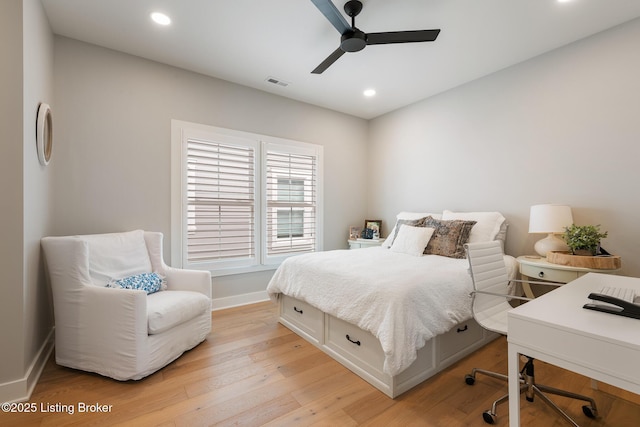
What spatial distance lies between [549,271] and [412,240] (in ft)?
3.84

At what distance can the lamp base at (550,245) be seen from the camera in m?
2.60

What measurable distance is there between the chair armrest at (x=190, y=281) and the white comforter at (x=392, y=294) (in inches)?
29.5

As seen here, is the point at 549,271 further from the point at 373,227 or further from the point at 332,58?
the point at 332,58

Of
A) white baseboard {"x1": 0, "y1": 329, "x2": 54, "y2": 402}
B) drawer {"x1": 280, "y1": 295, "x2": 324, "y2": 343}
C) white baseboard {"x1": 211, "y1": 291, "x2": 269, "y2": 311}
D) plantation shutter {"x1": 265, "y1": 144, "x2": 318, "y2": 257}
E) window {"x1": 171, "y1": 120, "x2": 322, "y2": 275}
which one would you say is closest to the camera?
white baseboard {"x1": 0, "y1": 329, "x2": 54, "y2": 402}

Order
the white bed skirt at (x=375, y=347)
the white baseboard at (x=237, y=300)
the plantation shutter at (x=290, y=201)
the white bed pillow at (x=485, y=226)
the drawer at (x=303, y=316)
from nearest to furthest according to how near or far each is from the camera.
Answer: the white bed skirt at (x=375, y=347)
the drawer at (x=303, y=316)
the white bed pillow at (x=485, y=226)
the white baseboard at (x=237, y=300)
the plantation shutter at (x=290, y=201)

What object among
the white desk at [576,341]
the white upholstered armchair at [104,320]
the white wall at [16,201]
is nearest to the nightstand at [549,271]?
the white desk at [576,341]

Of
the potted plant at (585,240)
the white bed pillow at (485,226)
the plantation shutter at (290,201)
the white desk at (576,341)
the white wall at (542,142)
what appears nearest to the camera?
the white desk at (576,341)

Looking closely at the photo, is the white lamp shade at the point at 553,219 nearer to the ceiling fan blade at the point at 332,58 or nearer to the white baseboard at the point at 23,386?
the ceiling fan blade at the point at 332,58

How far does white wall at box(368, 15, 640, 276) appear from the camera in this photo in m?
2.41

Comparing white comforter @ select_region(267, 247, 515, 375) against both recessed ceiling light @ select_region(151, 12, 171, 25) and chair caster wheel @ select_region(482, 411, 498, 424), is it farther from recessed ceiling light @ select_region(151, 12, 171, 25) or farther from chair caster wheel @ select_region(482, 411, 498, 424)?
recessed ceiling light @ select_region(151, 12, 171, 25)

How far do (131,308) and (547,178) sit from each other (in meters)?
3.85

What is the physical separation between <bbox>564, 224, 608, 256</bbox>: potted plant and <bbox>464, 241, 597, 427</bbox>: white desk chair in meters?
0.62

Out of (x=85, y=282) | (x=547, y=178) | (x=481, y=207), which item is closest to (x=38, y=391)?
(x=85, y=282)

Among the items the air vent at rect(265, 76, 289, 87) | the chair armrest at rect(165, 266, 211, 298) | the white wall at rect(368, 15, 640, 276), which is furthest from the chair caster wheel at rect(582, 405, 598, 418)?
the air vent at rect(265, 76, 289, 87)
